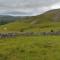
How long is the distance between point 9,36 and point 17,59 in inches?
1593

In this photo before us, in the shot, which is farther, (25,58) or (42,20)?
(42,20)

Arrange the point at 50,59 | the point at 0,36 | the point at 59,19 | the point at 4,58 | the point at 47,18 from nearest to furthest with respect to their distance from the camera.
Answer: the point at 50,59, the point at 4,58, the point at 0,36, the point at 59,19, the point at 47,18

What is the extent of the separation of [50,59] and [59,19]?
156841mm

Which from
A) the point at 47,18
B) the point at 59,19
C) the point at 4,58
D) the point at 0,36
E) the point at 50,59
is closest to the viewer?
the point at 50,59

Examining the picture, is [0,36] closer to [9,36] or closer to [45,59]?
[9,36]

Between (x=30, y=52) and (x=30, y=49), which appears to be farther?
(x=30, y=49)

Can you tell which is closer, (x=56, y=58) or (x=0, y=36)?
(x=56, y=58)

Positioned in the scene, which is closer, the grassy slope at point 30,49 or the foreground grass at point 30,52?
the foreground grass at point 30,52

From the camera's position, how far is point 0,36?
219 feet

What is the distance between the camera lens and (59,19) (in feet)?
596

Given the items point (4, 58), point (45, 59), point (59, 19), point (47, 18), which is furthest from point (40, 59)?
point (47, 18)

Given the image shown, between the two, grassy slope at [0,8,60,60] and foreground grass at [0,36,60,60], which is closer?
foreground grass at [0,36,60,60]

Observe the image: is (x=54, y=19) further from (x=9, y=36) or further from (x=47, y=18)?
(x=9, y=36)

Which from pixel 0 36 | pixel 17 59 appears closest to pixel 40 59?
pixel 17 59
